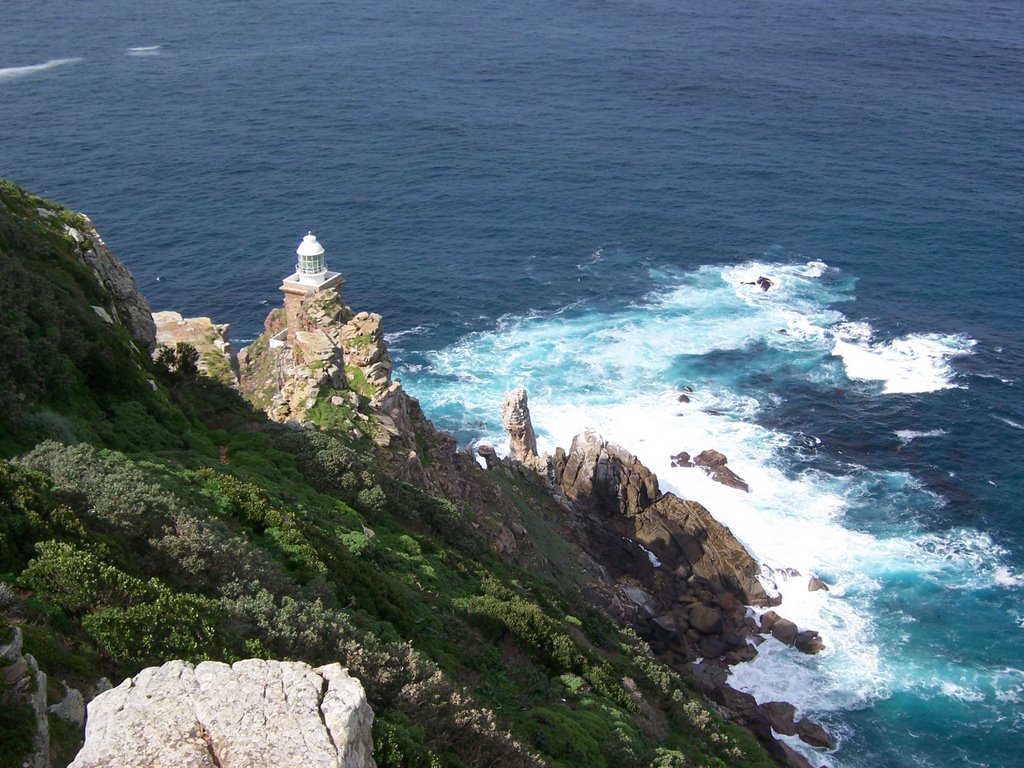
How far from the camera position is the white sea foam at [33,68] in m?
146

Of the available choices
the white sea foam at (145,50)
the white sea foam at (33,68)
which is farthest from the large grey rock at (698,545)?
the white sea foam at (145,50)

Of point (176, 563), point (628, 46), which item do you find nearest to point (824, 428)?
point (176, 563)

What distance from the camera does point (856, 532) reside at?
64.1 meters

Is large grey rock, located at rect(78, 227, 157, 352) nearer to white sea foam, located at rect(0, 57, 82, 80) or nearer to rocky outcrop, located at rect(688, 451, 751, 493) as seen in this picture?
rocky outcrop, located at rect(688, 451, 751, 493)

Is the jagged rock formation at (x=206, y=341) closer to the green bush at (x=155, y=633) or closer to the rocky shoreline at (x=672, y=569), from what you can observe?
the rocky shoreline at (x=672, y=569)

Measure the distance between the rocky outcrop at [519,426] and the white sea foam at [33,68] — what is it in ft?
390

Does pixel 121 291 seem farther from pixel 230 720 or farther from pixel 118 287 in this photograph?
pixel 230 720

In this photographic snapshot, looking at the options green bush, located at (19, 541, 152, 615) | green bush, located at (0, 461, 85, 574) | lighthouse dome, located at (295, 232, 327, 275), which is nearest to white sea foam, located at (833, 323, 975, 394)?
lighthouse dome, located at (295, 232, 327, 275)

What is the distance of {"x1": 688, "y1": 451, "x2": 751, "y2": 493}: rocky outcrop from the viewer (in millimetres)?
68250

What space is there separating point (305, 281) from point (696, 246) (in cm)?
5869

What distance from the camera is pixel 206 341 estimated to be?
5325 centimetres

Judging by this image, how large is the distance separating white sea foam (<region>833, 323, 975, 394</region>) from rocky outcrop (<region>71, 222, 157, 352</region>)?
2384 inches

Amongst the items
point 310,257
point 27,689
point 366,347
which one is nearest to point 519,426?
point 366,347

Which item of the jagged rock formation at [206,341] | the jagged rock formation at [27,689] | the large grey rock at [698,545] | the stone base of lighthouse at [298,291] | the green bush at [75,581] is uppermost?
the jagged rock formation at [27,689]
